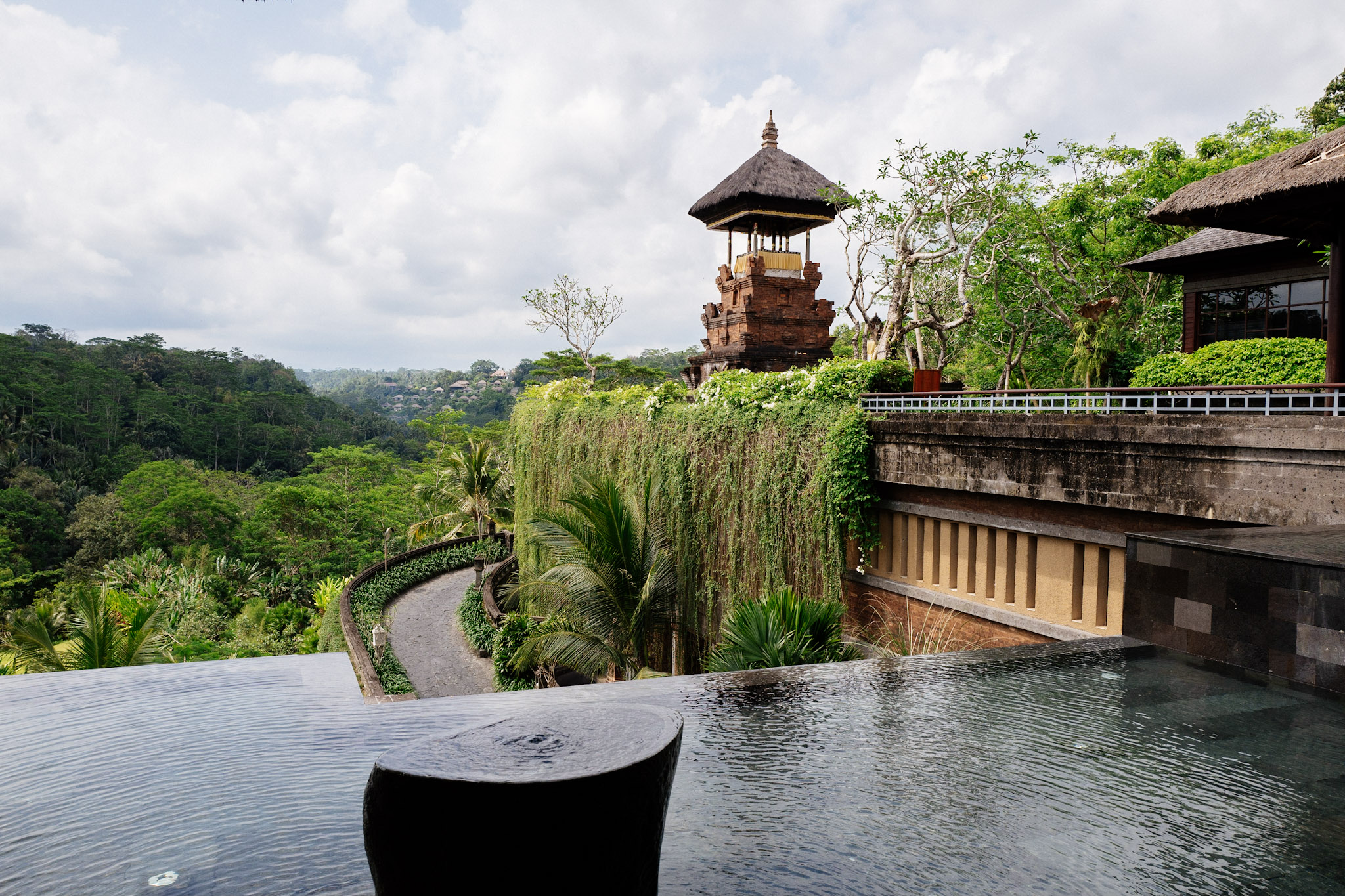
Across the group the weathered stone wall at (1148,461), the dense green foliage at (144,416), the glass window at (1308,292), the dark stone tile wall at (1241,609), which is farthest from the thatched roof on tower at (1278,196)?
the dense green foliage at (144,416)

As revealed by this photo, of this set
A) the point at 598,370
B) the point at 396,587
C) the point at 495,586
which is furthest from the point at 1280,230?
the point at 598,370

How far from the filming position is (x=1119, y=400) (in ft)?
21.1

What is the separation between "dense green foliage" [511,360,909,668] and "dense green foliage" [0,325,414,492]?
38595 millimetres

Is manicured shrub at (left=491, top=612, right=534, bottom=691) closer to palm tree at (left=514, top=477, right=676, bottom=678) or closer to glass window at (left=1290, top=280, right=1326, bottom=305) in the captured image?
palm tree at (left=514, top=477, right=676, bottom=678)

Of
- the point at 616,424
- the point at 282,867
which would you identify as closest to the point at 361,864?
the point at 282,867

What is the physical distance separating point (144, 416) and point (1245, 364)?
54.4 m

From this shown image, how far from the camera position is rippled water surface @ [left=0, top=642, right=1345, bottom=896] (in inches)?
61.6

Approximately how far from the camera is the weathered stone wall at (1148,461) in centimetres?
464

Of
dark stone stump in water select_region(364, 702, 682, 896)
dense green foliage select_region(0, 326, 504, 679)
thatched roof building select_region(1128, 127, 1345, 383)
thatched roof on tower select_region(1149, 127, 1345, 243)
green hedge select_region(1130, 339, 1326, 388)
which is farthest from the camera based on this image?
dense green foliage select_region(0, 326, 504, 679)

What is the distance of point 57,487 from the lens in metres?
38.6

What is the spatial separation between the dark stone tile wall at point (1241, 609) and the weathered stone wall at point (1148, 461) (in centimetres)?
194

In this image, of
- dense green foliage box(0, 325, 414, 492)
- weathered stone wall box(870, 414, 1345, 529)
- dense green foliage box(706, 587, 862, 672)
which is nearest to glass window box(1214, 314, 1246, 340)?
weathered stone wall box(870, 414, 1345, 529)

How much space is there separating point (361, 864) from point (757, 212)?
57.1 feet

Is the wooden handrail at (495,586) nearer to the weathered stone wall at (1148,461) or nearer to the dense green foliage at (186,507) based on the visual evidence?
the dense green foliage at (186,507)
